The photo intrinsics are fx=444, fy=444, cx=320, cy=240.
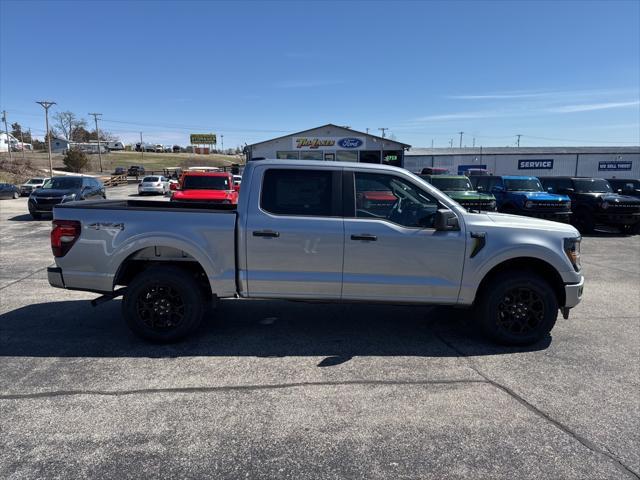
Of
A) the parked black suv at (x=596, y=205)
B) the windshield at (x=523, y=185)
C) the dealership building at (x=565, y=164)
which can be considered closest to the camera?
the parked black suv at (x=596, y=205)

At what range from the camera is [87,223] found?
178 inches

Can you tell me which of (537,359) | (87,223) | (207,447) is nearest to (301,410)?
(207,447)

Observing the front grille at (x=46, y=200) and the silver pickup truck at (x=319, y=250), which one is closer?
the silver pickup truck at (x=319, y=250)

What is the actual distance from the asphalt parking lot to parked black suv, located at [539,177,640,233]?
10.4m

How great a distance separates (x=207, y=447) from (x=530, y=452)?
2142 mm

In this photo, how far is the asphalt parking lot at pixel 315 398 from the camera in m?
2.81

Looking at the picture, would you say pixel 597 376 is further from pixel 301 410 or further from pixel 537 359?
pixel 301 410

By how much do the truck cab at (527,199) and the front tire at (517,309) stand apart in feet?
26.6

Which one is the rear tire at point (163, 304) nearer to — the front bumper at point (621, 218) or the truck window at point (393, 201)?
the truck window at point (393, 201)

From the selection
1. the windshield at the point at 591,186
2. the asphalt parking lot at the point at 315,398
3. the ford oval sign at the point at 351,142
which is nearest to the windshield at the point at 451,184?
the windshield at the point at 591,186

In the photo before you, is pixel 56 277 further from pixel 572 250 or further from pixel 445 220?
pixel 572 250

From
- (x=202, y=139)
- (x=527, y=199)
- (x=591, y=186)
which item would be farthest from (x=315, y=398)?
(x=202, y=139)

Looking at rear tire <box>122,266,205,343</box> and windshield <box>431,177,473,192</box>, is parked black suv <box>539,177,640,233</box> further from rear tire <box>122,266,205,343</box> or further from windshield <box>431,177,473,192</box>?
rear tire <box>122,266,205,343</box>

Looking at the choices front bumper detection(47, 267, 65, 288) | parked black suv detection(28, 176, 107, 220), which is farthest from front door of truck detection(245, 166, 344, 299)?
parked black suv detection(28, 176, 107, 220)
